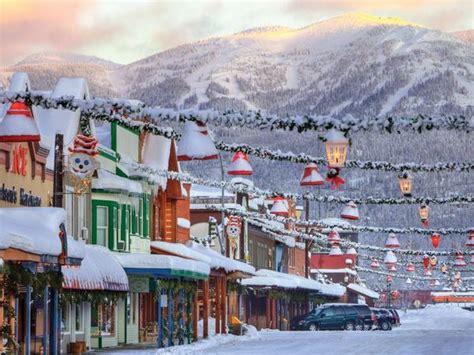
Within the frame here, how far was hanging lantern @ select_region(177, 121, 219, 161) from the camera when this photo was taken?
2725 centimetres

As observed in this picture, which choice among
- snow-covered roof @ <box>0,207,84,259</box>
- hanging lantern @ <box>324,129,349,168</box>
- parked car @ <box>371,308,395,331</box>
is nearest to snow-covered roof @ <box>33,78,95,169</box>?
snow-covered roof @ <box>0,207,84,259</box>

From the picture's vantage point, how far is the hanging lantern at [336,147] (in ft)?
90.3

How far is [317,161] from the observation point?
121 feet

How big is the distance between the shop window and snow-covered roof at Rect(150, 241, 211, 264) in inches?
229

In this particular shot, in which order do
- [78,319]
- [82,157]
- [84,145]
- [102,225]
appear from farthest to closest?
[102,225]
[78,319]
[82,157]
[84,145]

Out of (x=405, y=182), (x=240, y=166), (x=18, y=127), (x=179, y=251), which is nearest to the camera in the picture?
(x=18, y=127)

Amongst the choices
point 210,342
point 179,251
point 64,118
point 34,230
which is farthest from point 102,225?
point 34,230

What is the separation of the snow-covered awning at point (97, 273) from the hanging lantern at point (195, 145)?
15.1 meters

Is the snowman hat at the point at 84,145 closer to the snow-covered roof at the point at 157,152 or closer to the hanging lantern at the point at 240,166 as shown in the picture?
the hanging lantern at the point at 240,166

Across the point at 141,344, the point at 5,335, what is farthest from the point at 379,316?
the point at 5,335

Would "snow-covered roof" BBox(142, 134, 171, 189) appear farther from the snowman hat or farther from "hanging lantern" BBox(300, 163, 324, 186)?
"hanging lantern" BBox(300, 163, 324, 186)

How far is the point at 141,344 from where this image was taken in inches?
2190

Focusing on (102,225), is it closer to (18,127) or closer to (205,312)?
(205,312)

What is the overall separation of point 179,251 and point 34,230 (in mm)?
24483
